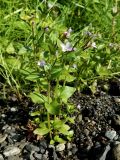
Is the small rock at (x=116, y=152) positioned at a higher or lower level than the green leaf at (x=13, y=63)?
lower

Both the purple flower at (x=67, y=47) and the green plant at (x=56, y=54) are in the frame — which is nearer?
the purple flower at (x=67, y=47)

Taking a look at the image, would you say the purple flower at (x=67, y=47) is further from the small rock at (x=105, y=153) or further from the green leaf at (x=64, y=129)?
the small rock at (x=105, y=153)

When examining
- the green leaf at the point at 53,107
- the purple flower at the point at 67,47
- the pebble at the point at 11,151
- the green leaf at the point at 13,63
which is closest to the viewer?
the purple flower at the point at 67,47

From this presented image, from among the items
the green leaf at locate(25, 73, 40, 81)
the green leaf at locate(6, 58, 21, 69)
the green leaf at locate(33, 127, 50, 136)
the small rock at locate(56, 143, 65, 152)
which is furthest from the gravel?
the green leaf at locate(25, 73, 40, 81)

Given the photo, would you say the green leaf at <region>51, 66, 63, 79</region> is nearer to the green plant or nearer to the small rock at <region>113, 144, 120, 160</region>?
the green plant

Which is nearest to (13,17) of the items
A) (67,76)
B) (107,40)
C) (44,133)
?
(107,40)

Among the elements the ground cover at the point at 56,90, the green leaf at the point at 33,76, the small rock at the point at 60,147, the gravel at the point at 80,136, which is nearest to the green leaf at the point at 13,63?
the ground cover at the point at 56,90
